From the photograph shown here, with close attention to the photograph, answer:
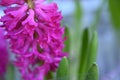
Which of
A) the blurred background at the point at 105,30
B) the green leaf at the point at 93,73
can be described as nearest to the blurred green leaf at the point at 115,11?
the blurred background at the point at 105,30

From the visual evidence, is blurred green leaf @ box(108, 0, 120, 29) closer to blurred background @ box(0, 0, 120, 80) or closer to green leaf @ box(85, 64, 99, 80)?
blurred background @ box(0, 0, 120, 80)

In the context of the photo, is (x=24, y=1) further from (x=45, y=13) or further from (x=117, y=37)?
(x=117, y=37)

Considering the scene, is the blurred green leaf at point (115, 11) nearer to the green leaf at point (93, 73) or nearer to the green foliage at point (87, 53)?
the green foliage at point (87, 53)

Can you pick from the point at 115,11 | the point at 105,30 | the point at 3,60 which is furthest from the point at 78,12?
the point at 105,30

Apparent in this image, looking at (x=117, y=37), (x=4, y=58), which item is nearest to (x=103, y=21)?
(x=117, y=37)

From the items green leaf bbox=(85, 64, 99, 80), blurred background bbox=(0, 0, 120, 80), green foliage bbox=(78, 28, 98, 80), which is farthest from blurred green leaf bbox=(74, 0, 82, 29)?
green leaf bbox=(85, 64, 99, 80)

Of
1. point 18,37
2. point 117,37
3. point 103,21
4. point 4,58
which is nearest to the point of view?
point 18,37
